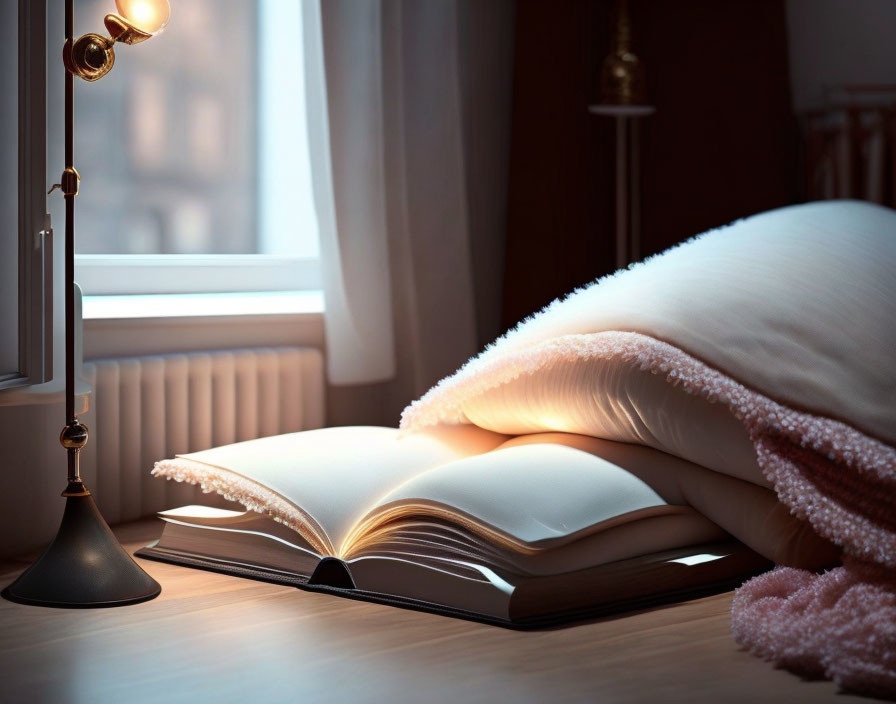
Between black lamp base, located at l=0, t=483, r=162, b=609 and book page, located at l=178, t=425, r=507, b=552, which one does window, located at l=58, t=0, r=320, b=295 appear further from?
black lamp base, located at l=0, t=483, r=162, b=609

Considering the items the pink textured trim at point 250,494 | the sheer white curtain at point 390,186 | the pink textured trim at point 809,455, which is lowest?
the pink textured trim at point 250,494

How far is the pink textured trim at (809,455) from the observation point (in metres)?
1.22

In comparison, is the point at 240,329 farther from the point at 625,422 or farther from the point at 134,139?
the point at 625,422

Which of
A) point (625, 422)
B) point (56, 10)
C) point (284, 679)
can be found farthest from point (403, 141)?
point (284, 679)

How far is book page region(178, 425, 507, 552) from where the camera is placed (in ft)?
4.51

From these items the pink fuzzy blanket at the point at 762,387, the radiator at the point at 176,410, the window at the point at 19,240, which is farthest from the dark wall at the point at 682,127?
the window at the point at 19,240

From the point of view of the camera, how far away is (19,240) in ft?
4.55

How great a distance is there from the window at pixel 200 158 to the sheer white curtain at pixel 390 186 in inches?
9.4

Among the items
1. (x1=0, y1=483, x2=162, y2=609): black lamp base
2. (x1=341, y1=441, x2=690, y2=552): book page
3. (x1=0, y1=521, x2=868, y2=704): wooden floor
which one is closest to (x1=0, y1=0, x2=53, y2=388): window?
(x1=0, y1=483, x2=162, y2=609): black lamp base

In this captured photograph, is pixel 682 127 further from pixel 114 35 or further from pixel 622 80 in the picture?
pixel 114 35

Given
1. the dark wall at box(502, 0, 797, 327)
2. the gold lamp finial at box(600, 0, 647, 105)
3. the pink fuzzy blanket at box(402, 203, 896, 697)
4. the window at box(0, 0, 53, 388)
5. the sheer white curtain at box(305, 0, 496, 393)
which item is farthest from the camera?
the dark wall at box(502, 0, 797, 327)

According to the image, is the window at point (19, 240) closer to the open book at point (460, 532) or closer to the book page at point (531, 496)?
the open book at point (460, 532)

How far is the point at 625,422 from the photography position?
139cm

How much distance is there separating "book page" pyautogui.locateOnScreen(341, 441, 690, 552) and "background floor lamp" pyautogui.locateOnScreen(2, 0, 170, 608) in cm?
26
